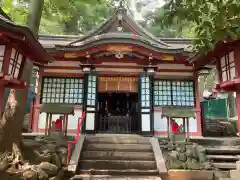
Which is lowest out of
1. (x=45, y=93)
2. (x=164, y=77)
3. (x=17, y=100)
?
(x=17, y=100)

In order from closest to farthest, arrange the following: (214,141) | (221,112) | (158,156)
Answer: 1. (158,156)
2. (214,141)
3. (221,112)

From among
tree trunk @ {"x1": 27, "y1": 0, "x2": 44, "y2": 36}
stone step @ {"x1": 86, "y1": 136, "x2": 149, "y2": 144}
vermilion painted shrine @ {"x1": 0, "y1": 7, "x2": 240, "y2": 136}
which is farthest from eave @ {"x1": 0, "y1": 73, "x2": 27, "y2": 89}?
vermilion painted shrine @ {"x1": 0, "y1": 7, "x2": 240, "y2": 136}

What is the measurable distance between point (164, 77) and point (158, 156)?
4901 millimetres

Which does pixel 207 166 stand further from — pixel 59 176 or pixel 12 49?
pixel 12 49

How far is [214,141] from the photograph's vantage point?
9.20 m

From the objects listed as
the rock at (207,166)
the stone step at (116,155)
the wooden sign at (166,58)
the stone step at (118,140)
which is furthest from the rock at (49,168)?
the wooden sign at (166,58)

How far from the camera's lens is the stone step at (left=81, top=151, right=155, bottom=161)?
7.62m

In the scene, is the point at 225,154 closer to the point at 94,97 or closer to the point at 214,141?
the point at 214,141

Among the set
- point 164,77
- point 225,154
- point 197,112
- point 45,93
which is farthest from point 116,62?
point 225,154

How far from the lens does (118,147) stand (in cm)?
829

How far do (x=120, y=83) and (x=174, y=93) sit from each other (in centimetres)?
282

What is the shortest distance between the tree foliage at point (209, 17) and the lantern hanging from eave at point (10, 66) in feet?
11.3

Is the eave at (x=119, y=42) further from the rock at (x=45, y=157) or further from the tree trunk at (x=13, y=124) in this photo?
the rock at (x=45, y=157)

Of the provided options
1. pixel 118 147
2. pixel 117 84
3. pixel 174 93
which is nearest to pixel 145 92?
pixel 117 84
